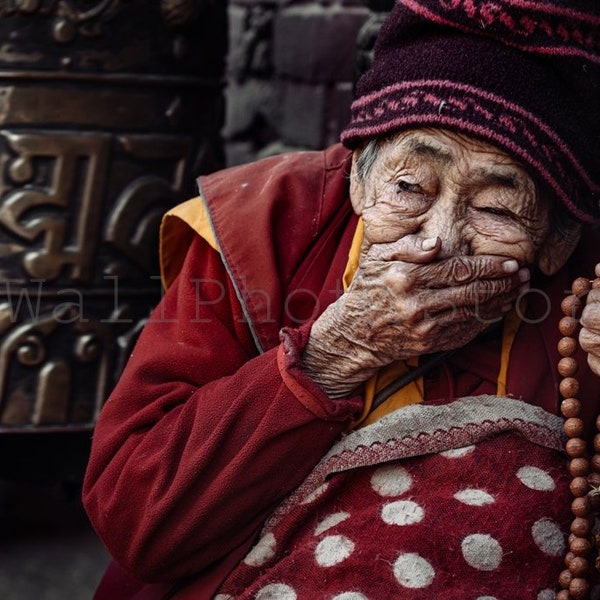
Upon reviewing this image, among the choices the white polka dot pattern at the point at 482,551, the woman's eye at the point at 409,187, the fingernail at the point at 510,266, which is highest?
the woman's eye at the point at 409,187

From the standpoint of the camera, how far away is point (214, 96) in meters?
2.92

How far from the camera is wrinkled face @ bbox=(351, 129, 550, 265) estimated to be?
6.18 ft

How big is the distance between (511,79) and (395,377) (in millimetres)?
592

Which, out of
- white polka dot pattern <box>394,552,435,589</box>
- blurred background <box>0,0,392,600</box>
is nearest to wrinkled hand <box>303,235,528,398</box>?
white polka dot pattern <box>394,552,435,589</box>

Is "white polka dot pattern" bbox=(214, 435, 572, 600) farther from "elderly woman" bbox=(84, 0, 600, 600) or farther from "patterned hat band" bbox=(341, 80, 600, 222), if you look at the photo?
"patterned hat band" bbox=(341, 80, 600, 222)

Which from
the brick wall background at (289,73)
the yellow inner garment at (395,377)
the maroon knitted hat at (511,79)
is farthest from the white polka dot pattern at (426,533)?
the brick wall background at (289,73)

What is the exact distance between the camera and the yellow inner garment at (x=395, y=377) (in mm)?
1991

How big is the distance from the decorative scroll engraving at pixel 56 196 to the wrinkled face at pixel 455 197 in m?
1.02

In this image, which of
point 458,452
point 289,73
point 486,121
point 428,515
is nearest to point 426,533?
point 428,515

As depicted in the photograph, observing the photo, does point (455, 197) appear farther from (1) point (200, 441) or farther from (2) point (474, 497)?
(1) point (200, 441)

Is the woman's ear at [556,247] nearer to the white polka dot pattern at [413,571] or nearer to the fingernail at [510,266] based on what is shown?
the fingernail at [510,266]

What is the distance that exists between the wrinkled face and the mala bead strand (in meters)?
0.14

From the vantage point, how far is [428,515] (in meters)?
1.85

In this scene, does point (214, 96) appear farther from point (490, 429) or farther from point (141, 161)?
point (490, 429)
